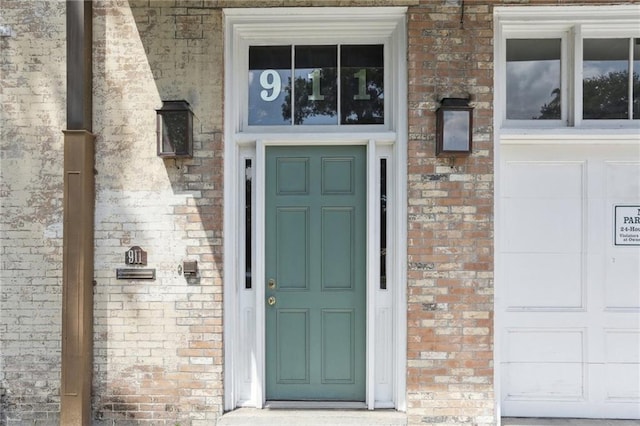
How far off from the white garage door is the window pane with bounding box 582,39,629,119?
31 cm

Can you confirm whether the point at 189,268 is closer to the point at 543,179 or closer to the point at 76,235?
the point at 76,235

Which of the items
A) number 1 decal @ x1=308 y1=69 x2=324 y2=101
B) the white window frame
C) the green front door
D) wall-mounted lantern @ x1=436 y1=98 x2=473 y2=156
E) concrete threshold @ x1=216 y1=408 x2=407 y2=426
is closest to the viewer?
wall-mounted lantern @ x1=436 y1=98 x2=473 y2=156

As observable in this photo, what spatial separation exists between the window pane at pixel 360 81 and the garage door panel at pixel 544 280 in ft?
5.61

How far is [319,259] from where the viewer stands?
12.1 feet

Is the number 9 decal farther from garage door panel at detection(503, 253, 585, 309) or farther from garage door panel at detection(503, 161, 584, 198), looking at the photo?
garage door panel at detection(503, 253, 585, 309)

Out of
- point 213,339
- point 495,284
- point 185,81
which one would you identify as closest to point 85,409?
point 213,339

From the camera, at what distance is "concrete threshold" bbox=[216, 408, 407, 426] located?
11.4 feet

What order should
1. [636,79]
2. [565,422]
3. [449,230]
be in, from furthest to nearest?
[636,79]
[565,422]
[449,230]

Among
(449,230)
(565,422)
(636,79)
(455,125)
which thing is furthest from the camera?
(636,79)

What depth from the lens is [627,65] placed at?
369 cm

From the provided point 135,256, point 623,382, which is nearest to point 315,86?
point 135,256

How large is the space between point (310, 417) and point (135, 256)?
1.91m

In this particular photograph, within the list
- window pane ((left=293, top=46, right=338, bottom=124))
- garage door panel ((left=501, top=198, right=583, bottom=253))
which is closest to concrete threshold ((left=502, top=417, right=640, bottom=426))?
garage door panel ((left=501, top=198, right=583, bottom=253))

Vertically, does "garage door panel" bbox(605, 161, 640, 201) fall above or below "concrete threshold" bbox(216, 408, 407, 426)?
above
